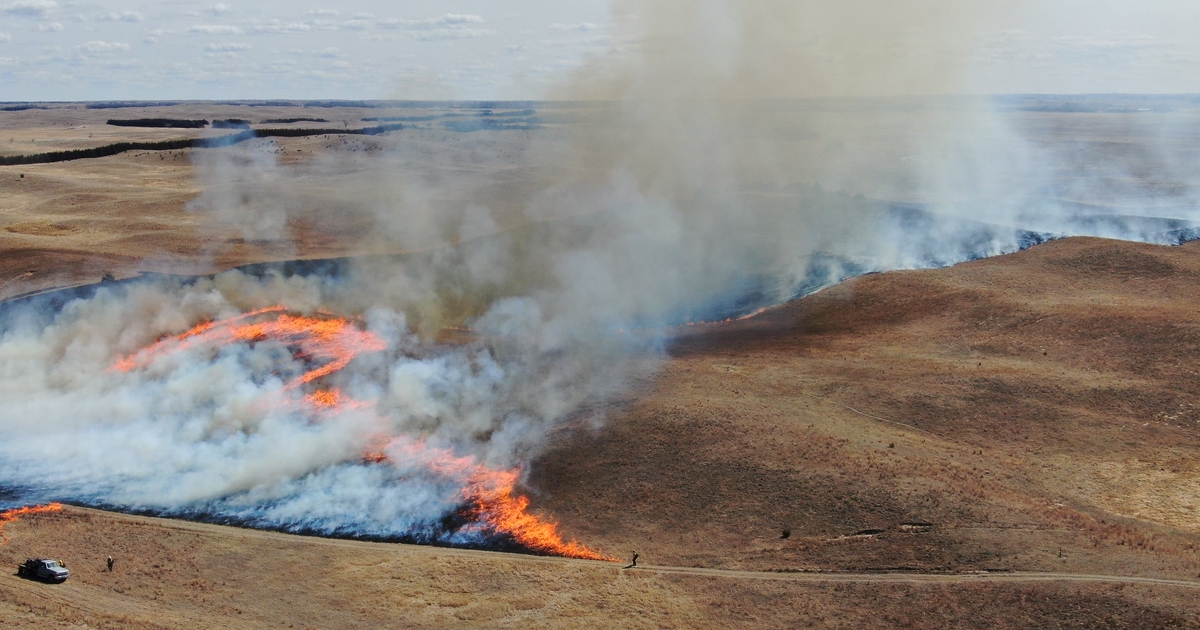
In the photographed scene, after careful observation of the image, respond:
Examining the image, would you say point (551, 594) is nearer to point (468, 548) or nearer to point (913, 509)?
point (468, 548)

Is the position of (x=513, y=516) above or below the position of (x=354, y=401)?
below

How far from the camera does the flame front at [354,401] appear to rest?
25.6 meters

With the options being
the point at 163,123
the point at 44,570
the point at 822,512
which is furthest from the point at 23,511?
the point at 163,123

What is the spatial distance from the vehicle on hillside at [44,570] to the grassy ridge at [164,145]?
310 ft

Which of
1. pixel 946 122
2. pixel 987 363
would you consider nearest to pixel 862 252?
pixel 987 363

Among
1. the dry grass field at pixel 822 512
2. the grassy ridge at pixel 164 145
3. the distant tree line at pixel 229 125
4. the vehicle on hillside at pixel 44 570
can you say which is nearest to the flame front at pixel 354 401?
the dry grass field at pixel 822 512

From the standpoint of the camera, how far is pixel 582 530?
83.6ft

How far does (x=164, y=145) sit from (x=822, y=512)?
117 meters

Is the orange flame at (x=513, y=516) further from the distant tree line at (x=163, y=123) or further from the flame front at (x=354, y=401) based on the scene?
the distant tree line at (x=163, y=123)

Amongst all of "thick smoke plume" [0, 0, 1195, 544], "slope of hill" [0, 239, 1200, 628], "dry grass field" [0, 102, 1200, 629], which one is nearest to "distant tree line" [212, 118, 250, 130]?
"thick smoke plume" [0, 0, 1195, 544]

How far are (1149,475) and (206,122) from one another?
6972 inches

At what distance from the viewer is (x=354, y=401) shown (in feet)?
109

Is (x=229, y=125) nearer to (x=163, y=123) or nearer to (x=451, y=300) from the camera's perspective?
(x=163, y=123)

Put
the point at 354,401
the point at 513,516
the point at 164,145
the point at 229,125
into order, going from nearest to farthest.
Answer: the point at 513,516
the point at 354,401
the point at 164,145
the point at 229,125
